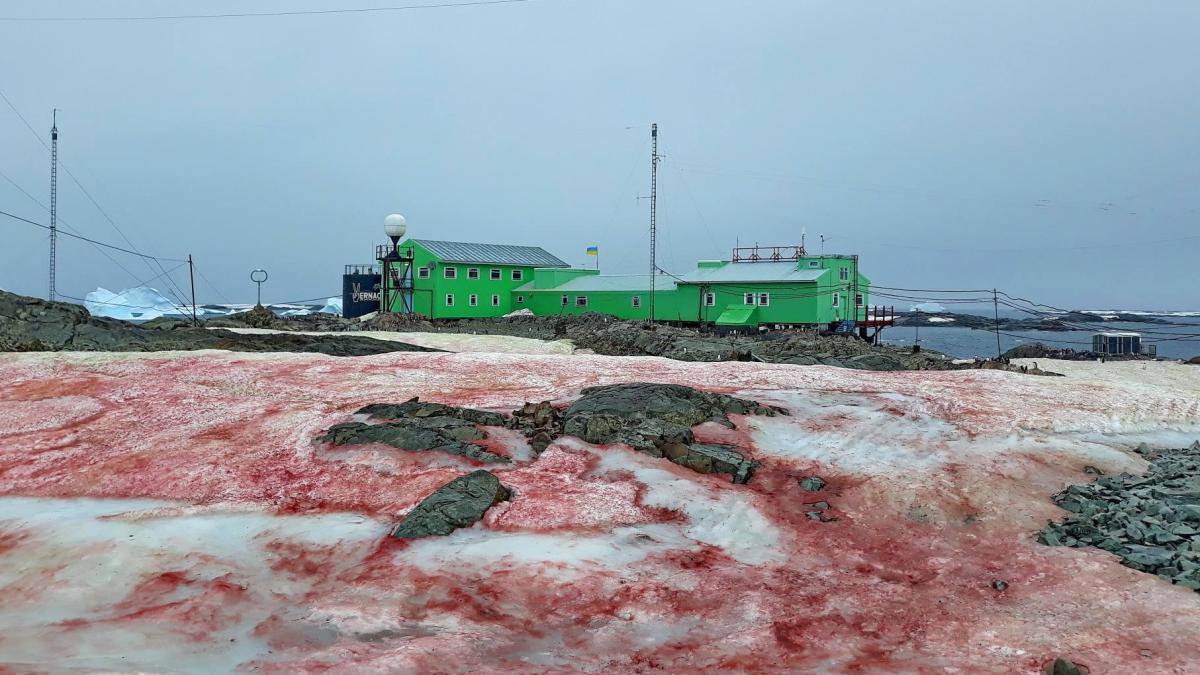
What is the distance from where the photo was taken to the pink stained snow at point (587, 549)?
9.69 m

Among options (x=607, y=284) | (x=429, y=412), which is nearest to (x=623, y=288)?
(x=607, y=284)

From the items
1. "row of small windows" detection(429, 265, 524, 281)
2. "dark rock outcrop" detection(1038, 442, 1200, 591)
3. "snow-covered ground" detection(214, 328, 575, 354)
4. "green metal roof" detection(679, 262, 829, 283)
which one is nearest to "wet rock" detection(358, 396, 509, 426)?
"dark rock outcrop" detection(1038, 442, 1200, 591)

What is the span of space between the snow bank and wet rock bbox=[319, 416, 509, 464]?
7741cm

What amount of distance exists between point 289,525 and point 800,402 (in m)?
12.6

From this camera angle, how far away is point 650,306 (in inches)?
2832

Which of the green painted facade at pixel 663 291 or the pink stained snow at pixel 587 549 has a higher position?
the green painted facade at pixel 663 291

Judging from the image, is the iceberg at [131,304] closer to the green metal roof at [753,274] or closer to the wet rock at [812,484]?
the green metal roof at [753,274]

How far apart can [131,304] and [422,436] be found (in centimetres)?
8913

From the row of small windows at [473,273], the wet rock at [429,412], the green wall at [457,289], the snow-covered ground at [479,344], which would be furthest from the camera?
the row of small windows at [473,273]

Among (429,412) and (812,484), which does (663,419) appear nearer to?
(812,484)

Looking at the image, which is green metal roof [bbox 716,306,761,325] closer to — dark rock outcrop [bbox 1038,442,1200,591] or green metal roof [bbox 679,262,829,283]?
green metal roof [bbox 679,262,829,283]

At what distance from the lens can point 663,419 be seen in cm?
1850

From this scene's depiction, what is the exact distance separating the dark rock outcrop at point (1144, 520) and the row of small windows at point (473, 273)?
214ft

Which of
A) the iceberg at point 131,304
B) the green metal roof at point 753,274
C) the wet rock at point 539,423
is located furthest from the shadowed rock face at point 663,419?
the iceberg at point 131,304
